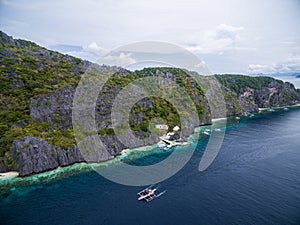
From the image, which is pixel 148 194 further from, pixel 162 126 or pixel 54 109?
pixel 162 126

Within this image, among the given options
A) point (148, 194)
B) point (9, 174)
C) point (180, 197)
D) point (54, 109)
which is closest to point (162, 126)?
point (54, 109)

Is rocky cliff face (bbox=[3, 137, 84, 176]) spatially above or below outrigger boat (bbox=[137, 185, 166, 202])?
above

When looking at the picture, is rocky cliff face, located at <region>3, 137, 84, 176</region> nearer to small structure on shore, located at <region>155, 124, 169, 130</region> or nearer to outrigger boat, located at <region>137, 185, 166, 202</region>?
outrigger boat, located at <region>137, 185, 166, 202</region>

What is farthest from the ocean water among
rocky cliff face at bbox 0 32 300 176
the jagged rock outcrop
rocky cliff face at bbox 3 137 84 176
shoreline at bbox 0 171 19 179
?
the jagged rock outcrop

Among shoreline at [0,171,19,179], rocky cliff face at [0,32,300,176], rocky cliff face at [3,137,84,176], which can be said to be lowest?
shoreline at [0,171,19,179]

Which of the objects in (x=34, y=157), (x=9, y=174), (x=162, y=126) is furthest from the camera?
(x=162, y=126)

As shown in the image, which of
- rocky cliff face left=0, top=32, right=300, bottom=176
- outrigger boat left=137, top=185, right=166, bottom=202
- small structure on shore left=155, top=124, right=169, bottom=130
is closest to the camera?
outrigger boat left=137, top=185, right=166, bottom=202

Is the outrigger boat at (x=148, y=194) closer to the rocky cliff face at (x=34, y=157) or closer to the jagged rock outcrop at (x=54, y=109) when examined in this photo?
the rocky cliff face at (x=34, y=157)

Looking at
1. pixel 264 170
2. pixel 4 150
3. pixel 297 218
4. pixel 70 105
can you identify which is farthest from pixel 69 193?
pixel 264 170

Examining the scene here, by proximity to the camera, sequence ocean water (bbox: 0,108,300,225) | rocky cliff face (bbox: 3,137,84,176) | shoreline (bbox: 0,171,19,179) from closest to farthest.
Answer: ocean water (bbox: 0,108,300,225), shoreline (bbox: 0,171,19,179), rocky cliff face (bbox: 3,137,84,176)
